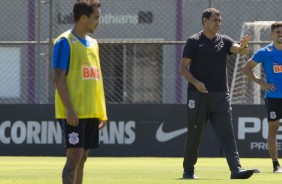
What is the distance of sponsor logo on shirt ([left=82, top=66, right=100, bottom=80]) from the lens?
8641 mm

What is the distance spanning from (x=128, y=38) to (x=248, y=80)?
4029 mm

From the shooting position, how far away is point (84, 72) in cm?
864

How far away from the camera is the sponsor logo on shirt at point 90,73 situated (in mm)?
8641

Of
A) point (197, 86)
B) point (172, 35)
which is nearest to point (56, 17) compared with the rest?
point (172, 35)

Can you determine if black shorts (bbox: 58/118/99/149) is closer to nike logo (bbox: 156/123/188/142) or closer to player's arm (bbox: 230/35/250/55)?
player's arm (bbox: 230/35/250/55)

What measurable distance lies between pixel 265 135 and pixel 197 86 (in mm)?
7319

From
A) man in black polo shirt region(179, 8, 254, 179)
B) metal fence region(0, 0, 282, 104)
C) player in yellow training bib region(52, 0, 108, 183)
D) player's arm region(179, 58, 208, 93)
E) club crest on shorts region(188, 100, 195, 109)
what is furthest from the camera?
metal fence region(0, 0, 282, 104)

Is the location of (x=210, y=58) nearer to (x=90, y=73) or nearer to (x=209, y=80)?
(x=209, y=80)

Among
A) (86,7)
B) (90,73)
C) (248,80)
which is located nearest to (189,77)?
(90,73)

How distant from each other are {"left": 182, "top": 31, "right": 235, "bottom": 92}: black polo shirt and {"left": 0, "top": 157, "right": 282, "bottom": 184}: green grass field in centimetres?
121

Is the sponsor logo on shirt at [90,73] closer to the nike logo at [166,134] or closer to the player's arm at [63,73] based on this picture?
the player's arm at [63,73]

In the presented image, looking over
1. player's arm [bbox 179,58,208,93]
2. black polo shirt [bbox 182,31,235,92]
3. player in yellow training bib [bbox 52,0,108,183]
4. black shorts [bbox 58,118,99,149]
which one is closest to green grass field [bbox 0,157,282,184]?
player's arm [bbox 179,58,208,93]

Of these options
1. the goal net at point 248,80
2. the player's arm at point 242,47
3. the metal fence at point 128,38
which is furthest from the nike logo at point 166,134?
the player's arm at point 242,47

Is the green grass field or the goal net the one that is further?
the goal net
